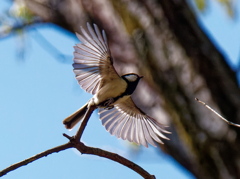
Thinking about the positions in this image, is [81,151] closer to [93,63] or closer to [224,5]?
[93,63]

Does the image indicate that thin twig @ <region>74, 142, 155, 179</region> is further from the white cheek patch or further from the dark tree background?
the dark tree background

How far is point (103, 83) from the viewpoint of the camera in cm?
254

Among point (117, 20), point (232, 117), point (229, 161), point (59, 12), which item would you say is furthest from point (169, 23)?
point (59, 12)

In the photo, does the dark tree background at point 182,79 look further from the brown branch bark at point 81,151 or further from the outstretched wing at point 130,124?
the brown branch bark at point 81,151

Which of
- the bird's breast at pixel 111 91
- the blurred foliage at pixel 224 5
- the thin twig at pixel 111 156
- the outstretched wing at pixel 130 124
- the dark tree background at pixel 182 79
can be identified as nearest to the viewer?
the thin twig at pixel 111 156

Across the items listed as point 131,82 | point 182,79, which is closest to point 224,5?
point 182,79

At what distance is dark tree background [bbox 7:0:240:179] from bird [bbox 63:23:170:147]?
1.78 ft

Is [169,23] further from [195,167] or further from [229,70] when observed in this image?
[195,167]

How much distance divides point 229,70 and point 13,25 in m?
1.83

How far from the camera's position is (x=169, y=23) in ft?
11.9

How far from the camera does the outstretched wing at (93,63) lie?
8.02ft

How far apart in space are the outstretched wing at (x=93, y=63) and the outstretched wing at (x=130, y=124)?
231mm

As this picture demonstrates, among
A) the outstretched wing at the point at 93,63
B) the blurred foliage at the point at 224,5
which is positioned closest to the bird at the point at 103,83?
Answer: the outstretched wing at the point at 93,63

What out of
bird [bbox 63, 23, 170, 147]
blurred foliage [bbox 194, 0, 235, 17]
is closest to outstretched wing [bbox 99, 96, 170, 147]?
bird [bbox 63, 23, 170, 147]
